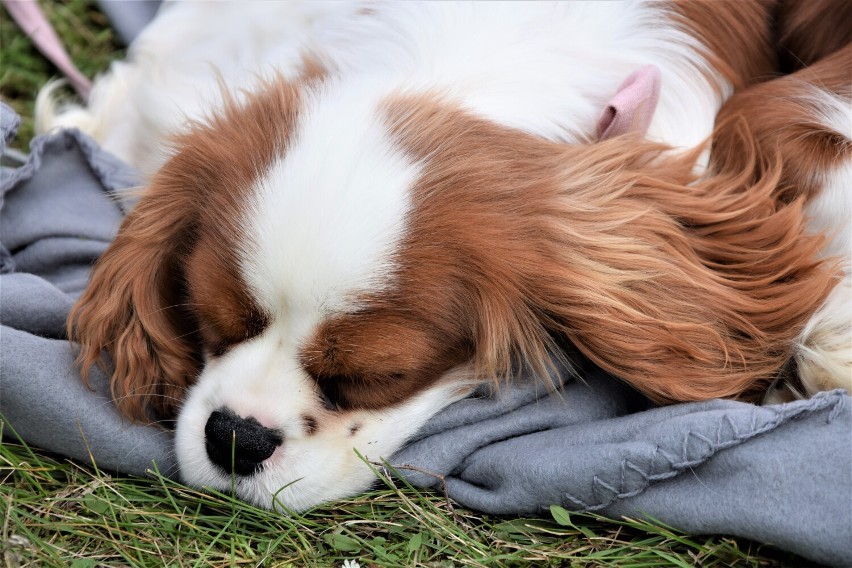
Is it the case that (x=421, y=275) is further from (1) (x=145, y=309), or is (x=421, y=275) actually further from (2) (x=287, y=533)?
(1) (x=145, y=309)

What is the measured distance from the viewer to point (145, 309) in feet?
9.07

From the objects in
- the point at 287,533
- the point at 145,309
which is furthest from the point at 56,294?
the point at 287,533

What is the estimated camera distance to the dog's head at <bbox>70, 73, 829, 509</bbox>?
2.28 m

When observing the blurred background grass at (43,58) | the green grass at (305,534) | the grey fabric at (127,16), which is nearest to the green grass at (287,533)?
the green grass at (305,534)

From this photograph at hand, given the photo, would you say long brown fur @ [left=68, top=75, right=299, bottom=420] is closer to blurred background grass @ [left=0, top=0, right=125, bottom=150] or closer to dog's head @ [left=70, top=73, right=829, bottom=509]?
dog's head @ [left=70, top=73, right=829, bottom=509]

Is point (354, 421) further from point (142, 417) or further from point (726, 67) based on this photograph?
point (726, 67)

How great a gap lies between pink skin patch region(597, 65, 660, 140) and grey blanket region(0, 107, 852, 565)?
67cm

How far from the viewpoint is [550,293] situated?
2.42 meters

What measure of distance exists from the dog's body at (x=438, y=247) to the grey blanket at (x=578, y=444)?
10 centimetres

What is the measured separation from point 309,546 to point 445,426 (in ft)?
1.52

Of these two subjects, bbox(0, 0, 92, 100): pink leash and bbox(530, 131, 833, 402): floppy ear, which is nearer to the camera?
bbox(530, 131, 833, 402): floppy ear

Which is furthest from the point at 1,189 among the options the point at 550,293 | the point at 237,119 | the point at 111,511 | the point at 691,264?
the point at 691,264

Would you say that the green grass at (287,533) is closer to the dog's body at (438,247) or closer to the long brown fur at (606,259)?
the dog's body at (438,247)

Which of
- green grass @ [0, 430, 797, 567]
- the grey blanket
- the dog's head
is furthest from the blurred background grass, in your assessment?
green grass @ [0, 430, 797, 567]
